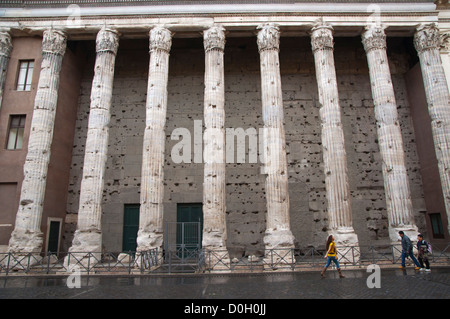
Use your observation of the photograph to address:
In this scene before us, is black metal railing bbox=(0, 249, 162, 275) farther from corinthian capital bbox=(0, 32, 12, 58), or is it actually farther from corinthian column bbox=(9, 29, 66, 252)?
corinthian capital bbox=(0, 32, 12, 58)

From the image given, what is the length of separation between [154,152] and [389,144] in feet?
27.5

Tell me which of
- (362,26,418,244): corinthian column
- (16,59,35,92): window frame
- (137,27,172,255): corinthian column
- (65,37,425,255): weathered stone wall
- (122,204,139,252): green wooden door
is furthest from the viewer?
(65,37,425,255): weathered stone wall

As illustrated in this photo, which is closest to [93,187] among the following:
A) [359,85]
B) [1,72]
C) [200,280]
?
[200,280]

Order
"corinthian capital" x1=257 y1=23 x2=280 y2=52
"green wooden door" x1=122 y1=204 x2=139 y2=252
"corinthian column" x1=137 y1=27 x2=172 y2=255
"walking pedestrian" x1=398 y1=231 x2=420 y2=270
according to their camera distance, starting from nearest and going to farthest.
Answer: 1. "walking pedestrian" x1=398 y1=231 x2=420 y2=270
2. "corinthian column" x1=137 y1=27 x2=172 y2=255
3. "corinthian capital" x1=257 y1=23 x2=280 y2=52
4. "green wooden door" x1=122 y1=204 x2=139 y2=252

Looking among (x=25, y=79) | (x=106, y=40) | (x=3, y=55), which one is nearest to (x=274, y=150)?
(x=106, y=40)

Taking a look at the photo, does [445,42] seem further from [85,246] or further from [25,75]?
[25,75]

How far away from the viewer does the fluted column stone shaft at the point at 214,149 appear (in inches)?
413

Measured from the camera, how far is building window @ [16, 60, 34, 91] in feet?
42.1

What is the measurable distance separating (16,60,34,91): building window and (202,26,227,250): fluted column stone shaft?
726cm

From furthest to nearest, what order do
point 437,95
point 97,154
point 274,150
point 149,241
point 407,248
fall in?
point 437,95 < point 97,154 < point 274,150 < point 149,241 < point 407,248

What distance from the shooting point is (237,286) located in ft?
22.9

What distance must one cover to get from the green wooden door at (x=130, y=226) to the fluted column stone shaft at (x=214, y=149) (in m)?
4.41

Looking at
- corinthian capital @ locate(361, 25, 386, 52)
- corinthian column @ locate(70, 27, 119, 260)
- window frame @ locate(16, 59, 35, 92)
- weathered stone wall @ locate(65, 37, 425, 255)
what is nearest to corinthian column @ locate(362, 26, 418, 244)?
corinthian capital @ locate(361, 25, 386, 52)
